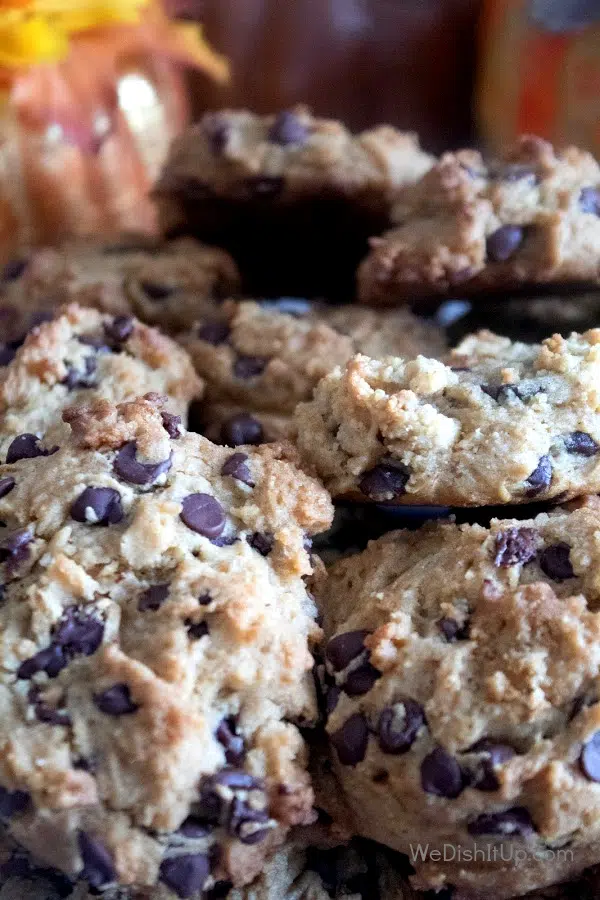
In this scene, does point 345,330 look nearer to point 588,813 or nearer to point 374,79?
point 588,813

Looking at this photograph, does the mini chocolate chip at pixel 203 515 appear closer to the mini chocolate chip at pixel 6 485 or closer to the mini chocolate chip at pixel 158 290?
the mini chocolate chip at pixel 6 485

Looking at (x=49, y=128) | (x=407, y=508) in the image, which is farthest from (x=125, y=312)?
(x=49, y=128)

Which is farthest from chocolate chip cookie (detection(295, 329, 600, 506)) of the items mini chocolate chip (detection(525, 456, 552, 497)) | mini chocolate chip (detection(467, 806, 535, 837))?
mini chocolate chip (detection(467, 806, 535, 837))

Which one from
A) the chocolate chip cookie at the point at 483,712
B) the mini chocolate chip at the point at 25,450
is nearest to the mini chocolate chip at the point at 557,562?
the chocolate chip cookie at the point at 483,712

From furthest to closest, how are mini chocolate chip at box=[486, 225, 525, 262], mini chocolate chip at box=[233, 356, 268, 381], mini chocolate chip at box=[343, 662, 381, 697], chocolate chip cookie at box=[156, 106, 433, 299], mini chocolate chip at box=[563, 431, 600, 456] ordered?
chocolate chip cookie at box=[156, 106, 433, 299] → mini chocolate chip at box=[233, 356, 268, 381] → mini chocolate chip at box=[486, 225, 525, 262] → mini chocolate chip at box=[563, 431, 600, 456] → mini chocolate chip at box=[343, 662, 381, 697]

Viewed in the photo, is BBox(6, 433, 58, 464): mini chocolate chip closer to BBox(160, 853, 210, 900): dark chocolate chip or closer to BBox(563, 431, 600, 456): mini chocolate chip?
BBox(160, 853, 210, 900): dark chocolate chip

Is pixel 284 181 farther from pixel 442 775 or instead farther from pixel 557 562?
pixel 442 775
